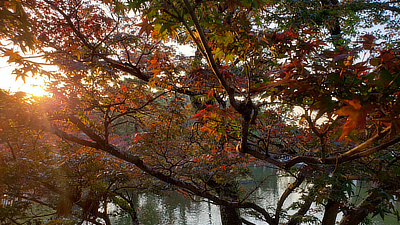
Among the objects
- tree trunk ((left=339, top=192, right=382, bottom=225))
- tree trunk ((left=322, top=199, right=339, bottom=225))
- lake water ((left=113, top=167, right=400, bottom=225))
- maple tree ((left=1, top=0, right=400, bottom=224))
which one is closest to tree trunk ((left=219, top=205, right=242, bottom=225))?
maple tree ((left=1, top=0, right=400, bottom=224))

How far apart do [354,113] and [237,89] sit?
813 mm

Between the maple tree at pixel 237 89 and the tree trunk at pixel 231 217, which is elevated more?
the maple tree at pixel 237 89

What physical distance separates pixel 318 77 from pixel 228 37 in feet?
2.13

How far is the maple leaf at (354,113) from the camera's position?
0.87 metres

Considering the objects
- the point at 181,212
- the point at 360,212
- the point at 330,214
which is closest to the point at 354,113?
the point at 360,212

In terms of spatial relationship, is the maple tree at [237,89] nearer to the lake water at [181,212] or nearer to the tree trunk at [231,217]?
the tree trunk at [231,217]

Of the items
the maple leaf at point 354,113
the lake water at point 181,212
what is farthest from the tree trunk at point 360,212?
the lake water at point 181,212

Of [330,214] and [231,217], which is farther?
[231,217]

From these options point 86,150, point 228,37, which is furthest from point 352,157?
point 86,150

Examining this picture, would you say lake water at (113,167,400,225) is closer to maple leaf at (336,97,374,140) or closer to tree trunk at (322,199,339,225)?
tree trunk at (322,199,339,225)

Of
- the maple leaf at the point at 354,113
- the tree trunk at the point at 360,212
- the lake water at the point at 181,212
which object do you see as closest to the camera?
the maple leaf at the point at 354,113

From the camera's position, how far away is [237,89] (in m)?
1.61

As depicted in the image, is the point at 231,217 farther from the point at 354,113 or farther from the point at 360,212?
the point at 354,113

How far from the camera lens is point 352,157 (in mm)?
1306
